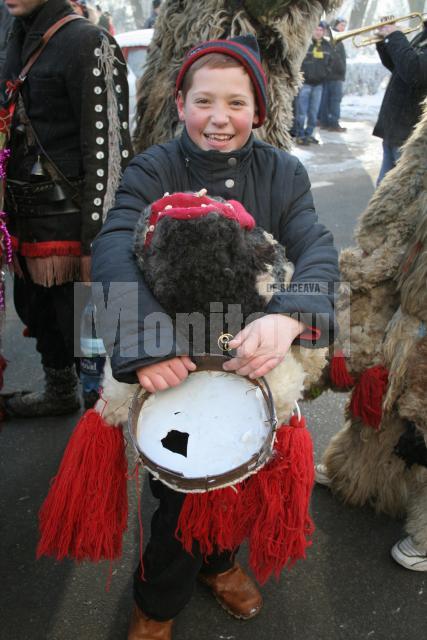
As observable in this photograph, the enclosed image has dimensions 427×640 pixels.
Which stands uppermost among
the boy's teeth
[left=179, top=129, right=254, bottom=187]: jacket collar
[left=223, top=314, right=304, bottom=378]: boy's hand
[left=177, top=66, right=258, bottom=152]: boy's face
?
[left=177, top=66, right=258, bottom=152]: boy's face

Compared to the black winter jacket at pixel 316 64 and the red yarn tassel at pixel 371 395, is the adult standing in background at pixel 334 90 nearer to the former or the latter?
the black winter jacket at pixel 316 64

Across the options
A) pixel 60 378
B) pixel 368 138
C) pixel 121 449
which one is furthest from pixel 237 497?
pixel 368 138

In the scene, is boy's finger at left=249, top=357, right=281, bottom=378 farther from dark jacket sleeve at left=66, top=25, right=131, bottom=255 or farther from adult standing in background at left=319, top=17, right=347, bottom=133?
adult standing in background at left=319, top=17, right=347, bottom=133

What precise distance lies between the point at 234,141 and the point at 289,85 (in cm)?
99

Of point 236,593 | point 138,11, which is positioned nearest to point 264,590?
point 236,593

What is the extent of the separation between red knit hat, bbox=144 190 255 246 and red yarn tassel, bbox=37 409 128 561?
50cm

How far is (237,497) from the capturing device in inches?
57.1

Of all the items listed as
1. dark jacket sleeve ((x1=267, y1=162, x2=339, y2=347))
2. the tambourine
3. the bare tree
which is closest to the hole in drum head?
the tambourine

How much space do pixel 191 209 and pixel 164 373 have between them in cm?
36

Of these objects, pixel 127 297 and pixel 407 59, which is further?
pixel 407 59

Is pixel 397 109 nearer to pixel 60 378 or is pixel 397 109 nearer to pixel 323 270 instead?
pixel 60 378

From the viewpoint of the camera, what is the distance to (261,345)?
1267mm

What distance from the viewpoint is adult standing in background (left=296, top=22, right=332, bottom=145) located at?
993 cm

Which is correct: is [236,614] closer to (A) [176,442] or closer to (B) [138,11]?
(A) [176,442]
